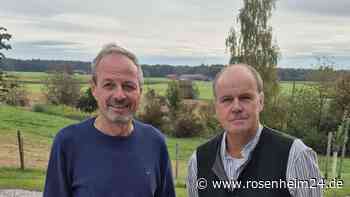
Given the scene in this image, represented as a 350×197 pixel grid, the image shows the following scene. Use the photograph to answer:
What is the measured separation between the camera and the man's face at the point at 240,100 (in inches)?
101

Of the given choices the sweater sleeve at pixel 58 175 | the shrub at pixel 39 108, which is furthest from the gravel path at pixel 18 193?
the shrub at pixel 39 108

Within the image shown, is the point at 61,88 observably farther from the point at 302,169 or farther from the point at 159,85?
the point at 302,169

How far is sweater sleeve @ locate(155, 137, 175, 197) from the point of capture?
276cm

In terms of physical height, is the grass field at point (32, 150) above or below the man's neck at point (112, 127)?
below

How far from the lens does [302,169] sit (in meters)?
2.47

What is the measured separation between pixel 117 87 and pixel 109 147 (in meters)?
0.34

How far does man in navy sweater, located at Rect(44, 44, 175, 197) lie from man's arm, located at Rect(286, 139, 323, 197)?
787 millimetres

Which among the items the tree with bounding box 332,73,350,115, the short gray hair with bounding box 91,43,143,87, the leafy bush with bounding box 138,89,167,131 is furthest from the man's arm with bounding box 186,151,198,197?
the leafy bush with bounding box 138,89,167,131

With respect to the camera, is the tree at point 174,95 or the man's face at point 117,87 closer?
the man's face at point 117,87

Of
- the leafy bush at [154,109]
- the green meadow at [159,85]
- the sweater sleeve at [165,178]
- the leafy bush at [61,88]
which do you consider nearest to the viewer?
the sweater sleeve at [165,178]

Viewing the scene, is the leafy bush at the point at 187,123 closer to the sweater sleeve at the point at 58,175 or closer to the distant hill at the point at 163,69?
the distant hill at the point at 163,69

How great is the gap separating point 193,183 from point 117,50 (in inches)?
38.2

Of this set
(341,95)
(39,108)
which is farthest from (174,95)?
(39,108)

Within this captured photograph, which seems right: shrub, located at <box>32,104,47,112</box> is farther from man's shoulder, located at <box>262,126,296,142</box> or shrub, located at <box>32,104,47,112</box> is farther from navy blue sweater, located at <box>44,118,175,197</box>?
man's shoulder, located at <box>262,126,296,142</box>
